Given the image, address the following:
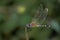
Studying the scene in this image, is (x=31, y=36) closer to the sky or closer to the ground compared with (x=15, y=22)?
closer to the ground

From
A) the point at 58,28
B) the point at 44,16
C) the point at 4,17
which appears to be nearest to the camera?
the point at 44,16

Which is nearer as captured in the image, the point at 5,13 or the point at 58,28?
the point at 58,28

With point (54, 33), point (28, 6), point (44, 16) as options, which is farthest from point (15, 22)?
point (44, 16)

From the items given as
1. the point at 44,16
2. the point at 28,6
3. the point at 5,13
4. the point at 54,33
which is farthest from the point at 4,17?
the point at 44,16

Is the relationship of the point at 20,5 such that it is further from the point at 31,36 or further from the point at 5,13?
the point at 31,36

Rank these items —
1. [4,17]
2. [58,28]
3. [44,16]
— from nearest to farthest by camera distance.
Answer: [44,16], [58,28], [4,17]

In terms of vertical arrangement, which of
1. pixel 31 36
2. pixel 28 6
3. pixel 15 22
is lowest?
pixel 31 36

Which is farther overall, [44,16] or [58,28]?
[58,28]

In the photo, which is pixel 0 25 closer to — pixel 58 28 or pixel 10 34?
pixel 10 34

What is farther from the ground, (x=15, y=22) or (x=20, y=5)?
(x=20, y=5)
